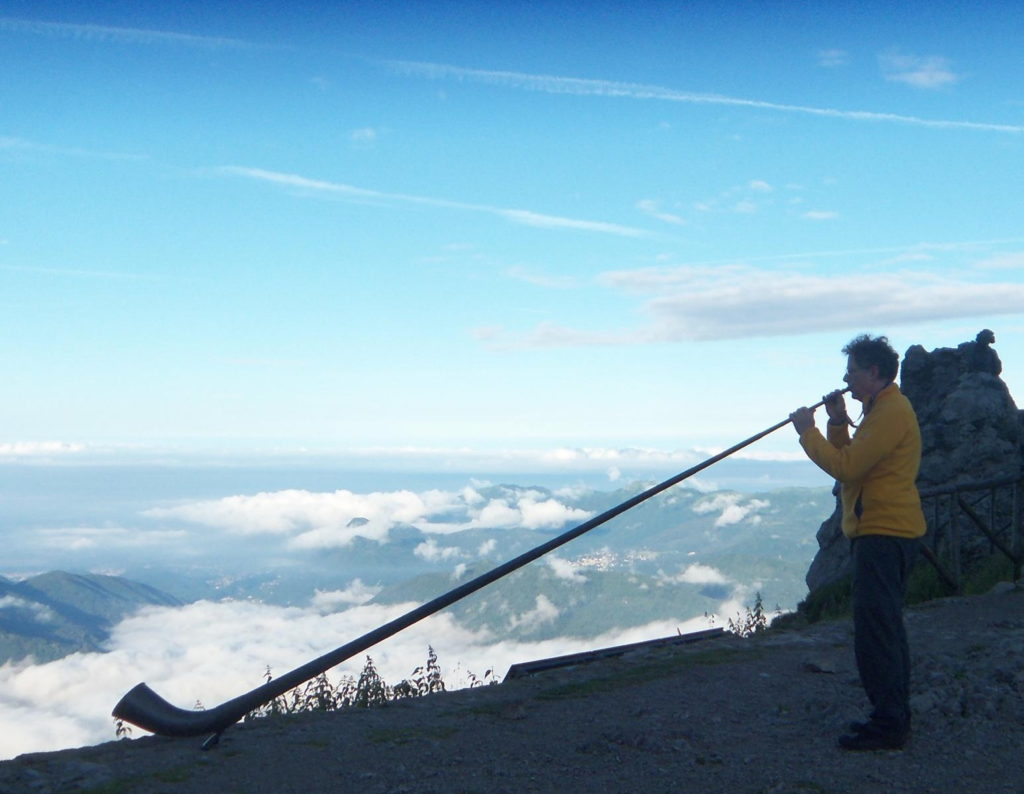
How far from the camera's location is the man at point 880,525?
5.45 m

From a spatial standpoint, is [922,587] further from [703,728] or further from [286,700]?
[286,700]

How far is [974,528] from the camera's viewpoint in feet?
45.5

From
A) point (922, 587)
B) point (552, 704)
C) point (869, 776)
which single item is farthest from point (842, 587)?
point (869, 776)

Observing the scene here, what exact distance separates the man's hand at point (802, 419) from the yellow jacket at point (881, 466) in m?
0.09

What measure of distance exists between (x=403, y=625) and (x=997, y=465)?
1192cm

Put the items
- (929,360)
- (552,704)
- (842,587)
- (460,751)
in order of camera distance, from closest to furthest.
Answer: (460,751)
(552,704)
(842,587)
(929,360)

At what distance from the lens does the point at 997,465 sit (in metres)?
14.5

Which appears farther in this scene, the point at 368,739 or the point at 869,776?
the point at 368,739

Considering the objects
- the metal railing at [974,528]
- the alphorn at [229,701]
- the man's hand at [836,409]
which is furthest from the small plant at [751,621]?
the alphorn at [229,701]

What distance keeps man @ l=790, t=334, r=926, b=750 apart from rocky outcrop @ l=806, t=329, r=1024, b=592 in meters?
8.90

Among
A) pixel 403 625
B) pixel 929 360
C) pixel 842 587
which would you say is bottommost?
pixel 842 587

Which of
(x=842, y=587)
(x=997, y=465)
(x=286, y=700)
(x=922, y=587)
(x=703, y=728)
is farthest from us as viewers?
(x=997, y=465)

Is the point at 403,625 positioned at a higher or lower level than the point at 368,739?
higher

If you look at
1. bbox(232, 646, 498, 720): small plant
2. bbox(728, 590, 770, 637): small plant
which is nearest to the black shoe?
bbox(232, 646, 498, 720): small plant
